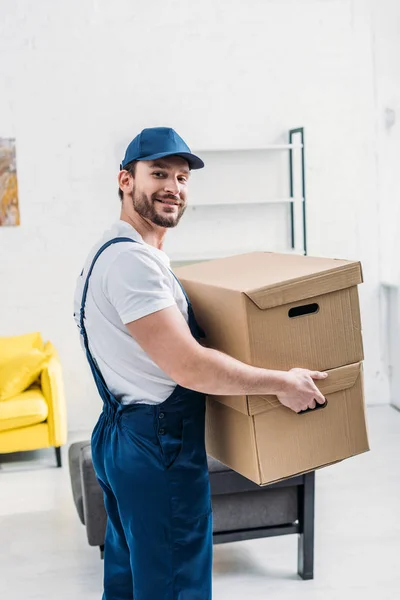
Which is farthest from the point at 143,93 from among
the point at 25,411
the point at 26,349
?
the point at 25,411

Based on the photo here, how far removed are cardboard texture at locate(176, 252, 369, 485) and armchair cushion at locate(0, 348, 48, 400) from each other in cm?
300

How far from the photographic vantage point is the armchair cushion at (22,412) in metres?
4.73

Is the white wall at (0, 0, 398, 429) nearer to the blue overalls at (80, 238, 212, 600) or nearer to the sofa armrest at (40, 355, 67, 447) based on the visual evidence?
the sofa armrest at (40, 355, 67, 447)

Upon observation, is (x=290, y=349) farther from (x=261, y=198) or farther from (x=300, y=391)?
(x=261, y=198)

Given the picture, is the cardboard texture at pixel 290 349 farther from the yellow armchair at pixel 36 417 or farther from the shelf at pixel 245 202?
the shelf at pixel 245 202

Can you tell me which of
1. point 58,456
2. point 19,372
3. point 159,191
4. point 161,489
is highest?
point 159,191

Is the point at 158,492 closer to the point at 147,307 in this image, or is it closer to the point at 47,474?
the point at 147,307

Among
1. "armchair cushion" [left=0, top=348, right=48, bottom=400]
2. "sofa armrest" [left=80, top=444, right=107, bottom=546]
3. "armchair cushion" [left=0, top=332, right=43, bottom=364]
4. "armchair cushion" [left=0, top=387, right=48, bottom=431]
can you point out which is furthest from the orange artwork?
"sofa armrest" [left=80, top=444, right=107, bottom=546]

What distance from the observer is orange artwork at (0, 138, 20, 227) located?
546 centimetres

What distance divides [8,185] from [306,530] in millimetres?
3314

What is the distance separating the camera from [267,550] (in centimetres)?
349

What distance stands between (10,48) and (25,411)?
2.43m

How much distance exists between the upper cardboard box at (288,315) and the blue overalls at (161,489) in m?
0.19

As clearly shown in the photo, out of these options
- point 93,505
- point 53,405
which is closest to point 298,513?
point 93,505
